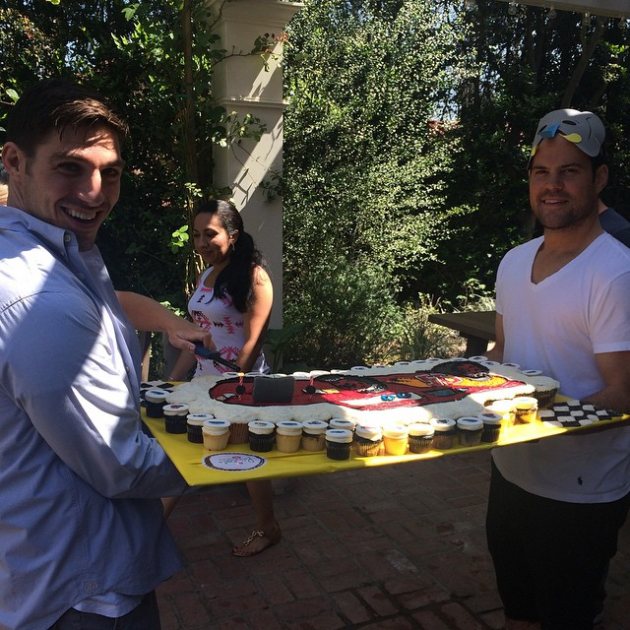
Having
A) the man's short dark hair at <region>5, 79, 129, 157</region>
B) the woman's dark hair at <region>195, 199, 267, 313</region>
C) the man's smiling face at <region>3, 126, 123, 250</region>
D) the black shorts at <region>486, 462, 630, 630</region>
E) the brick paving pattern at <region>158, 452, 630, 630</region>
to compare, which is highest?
the man's short dark hair at <region>5, 79, 129, 157</region>

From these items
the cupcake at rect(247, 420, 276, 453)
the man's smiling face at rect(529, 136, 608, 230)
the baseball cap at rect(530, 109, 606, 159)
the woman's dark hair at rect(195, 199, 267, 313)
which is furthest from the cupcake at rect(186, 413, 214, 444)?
the woman's dark hair at rect(195, 199, 267, 313)

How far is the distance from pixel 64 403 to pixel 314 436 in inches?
28.8

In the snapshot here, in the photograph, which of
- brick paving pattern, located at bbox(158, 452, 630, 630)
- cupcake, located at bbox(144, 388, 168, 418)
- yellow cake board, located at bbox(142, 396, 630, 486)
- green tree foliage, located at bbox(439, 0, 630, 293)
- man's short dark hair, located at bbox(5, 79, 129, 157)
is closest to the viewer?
man's short dark hair, located at bbox(5, 79, 129, 157)

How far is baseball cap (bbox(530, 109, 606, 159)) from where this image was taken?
2.10 m

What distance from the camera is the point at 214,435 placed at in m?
1.67

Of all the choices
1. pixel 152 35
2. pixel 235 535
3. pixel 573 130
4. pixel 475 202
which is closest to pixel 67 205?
pixel 573 130

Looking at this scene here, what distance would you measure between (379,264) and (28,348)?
7.31m

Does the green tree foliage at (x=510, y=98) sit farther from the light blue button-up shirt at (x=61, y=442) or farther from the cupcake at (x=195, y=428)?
the light blue button-up shirt at (x=61, y=442)

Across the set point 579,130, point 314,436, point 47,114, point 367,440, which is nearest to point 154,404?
A: point 314,436

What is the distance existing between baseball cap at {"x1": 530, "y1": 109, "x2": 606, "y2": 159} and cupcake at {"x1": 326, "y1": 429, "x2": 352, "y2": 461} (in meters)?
1.27

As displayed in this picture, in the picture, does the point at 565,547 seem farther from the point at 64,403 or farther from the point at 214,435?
the point at 64,403

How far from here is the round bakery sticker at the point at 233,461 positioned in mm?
1552

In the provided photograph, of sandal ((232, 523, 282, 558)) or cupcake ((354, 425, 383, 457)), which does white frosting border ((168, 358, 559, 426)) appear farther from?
sandal ((232, 523, 282, 558))

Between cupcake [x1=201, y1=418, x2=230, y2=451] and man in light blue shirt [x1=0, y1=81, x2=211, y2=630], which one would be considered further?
cupcake [x1=201, y1=418, x2=230, y2=451]
